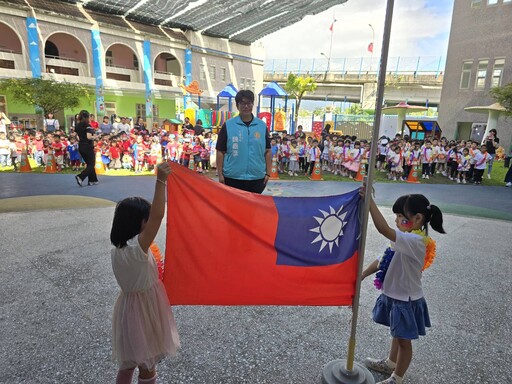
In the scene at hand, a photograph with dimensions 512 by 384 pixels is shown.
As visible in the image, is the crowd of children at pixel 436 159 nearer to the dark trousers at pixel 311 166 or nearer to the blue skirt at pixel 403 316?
the dark trousers at pixel 311 166

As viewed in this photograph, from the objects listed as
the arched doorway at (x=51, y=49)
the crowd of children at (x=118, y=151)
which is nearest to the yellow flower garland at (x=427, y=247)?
the crowd of children at (x=118, y=151)

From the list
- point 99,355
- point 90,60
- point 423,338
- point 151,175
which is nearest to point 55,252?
point 99,355

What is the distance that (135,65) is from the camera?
28750mm

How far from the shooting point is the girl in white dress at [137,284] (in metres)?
1.83

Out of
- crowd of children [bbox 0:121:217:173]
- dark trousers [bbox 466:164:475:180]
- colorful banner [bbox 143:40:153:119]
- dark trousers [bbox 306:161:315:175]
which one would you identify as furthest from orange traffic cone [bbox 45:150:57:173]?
colorful banner [bbox 143:40:153:119]

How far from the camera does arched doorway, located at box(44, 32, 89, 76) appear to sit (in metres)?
23.2

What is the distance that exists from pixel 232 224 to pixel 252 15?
30.0m

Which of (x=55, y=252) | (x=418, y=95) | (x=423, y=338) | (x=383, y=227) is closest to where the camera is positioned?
(x=383, y=227)

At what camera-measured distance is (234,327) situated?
2945mm

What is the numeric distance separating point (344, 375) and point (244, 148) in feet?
Answer: 7.96

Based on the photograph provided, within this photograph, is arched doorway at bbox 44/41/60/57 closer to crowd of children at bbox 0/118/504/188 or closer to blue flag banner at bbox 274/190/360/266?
crowd of children at bbox 0/118/504/188

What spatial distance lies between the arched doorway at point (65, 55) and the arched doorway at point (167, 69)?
577 centimetres

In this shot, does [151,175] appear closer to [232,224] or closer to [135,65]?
[232,224]

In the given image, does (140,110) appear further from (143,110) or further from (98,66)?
(98,66)
